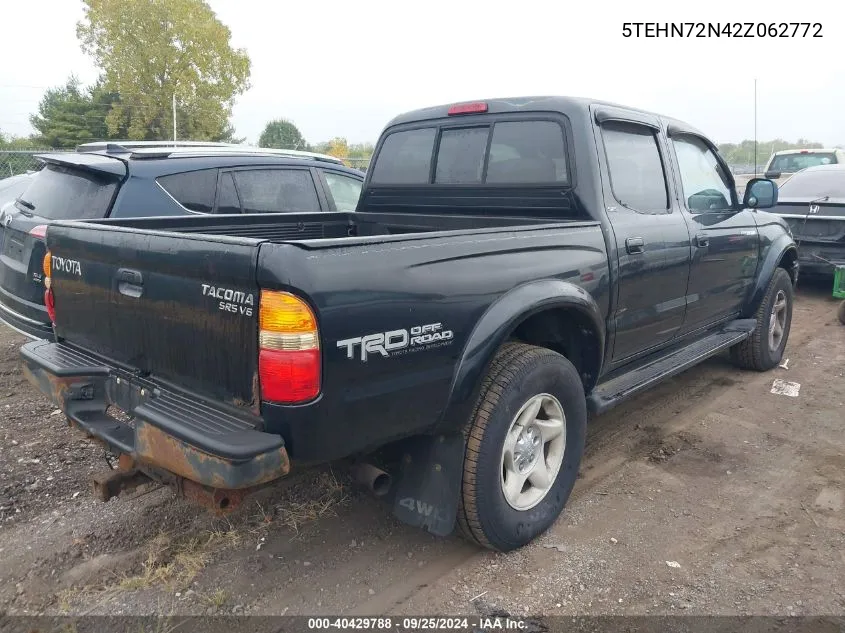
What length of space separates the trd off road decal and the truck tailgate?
0.33 m

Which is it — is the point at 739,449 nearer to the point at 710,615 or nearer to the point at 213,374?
the point at 710,615

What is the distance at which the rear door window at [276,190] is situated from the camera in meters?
5.66

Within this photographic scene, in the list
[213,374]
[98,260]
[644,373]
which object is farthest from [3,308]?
[644,373]

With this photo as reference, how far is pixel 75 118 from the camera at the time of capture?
34438mm

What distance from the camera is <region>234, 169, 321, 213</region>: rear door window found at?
223 inches

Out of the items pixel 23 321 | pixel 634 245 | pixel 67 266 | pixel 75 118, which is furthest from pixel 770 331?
pixel 75 118

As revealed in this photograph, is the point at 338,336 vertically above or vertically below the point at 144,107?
below

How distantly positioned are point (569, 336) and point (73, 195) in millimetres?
3759

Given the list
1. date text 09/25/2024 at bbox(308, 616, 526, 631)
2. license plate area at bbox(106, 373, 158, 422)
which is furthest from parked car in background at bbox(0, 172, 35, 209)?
date text 09/25/2024 at bbox(308, 616, 526, 631)

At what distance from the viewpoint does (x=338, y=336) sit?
85.5 inches

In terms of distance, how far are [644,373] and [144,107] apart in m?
29.1

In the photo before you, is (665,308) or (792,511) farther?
(665,308)

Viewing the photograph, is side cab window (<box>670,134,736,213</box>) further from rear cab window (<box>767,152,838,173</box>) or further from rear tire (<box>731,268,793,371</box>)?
rear cab window (<box>767,152,838,173</box>)

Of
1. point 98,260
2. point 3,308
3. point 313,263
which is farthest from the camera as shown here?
point 3,308
